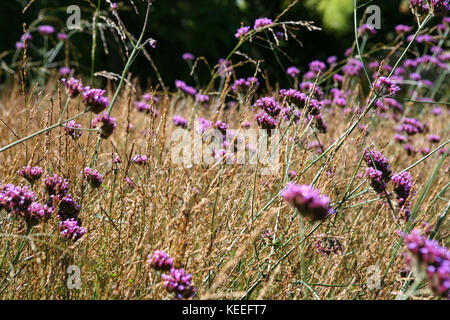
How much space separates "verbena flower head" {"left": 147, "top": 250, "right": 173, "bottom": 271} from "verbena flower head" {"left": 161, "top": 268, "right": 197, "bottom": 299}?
4cm

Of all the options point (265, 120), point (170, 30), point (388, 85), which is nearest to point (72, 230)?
point (265, 120)

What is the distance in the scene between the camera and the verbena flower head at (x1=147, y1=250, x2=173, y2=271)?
3.44ft

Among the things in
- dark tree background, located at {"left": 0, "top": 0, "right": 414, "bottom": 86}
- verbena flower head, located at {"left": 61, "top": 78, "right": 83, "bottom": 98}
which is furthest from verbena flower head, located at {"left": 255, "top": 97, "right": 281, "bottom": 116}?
dark tree background, located at {"left": 0, "top": 0, "right": 414, "bottom": 86}

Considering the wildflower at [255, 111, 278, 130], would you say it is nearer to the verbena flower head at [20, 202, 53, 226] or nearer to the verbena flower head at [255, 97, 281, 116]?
the verbena flower head at [255, 97, 281, 116]

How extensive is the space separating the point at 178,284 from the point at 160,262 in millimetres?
78

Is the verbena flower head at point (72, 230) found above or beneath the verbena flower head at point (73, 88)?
beneath

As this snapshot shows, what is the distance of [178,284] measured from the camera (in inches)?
40.1

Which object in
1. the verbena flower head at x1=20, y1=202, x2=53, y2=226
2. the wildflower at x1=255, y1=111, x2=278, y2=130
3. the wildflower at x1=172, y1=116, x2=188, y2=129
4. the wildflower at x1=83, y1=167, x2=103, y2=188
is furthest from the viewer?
the wildflower at x1=172, y1=116, x2=188, y2=129

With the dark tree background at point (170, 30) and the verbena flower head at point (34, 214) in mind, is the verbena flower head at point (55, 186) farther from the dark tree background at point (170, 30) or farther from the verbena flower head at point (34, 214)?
the dark tree background at point (170, 30)

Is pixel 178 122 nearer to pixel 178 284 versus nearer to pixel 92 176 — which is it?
pixel 92 176

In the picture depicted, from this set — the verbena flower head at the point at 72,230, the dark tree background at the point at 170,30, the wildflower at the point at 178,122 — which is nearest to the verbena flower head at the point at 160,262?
the verbena flower head at the point at 72,230

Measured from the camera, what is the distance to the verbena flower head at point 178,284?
100 cm

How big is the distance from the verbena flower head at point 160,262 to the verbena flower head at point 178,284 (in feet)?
0.12
